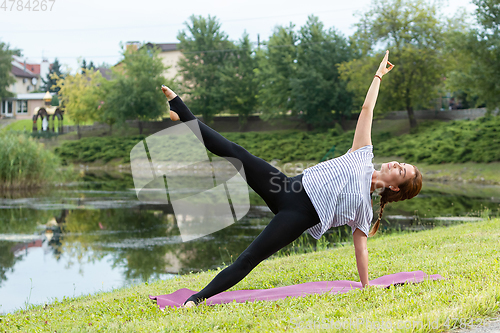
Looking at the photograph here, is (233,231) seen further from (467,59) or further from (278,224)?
(467,59)

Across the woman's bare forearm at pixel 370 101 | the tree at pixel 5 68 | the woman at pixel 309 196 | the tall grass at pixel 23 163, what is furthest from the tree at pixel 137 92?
the woman at pixel 309 196

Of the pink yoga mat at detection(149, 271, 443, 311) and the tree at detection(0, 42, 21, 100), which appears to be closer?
the pink yoga mat at detection(149, 271, 443, 311)

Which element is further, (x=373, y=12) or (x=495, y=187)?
(x=373, y=12)

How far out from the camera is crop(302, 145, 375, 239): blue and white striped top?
4.02m

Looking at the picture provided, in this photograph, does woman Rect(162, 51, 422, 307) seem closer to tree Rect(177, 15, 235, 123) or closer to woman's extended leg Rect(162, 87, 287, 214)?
woman's extended leg Rect(162, 87, 287, 214)

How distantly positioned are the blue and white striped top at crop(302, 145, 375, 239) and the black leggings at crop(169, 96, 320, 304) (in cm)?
8

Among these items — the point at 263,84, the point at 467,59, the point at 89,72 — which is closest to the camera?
the point at 467,59

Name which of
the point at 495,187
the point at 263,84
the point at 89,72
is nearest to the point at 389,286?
the point at 495,187

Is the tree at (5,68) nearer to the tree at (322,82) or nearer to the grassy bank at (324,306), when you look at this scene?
the tree at (322,82)

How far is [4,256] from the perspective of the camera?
9.97 metres

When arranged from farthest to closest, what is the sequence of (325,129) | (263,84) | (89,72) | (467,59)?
(89,72) → (263,84) → (325,129) → (467,59)

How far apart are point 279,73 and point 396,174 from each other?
132 feet

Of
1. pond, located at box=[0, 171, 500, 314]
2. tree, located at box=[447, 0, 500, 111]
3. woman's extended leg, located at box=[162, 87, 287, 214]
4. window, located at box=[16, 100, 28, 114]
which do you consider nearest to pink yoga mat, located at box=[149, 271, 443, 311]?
woman's extended leg, located at box=[162, 87, 287, 214]

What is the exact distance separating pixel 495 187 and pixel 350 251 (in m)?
17.4
